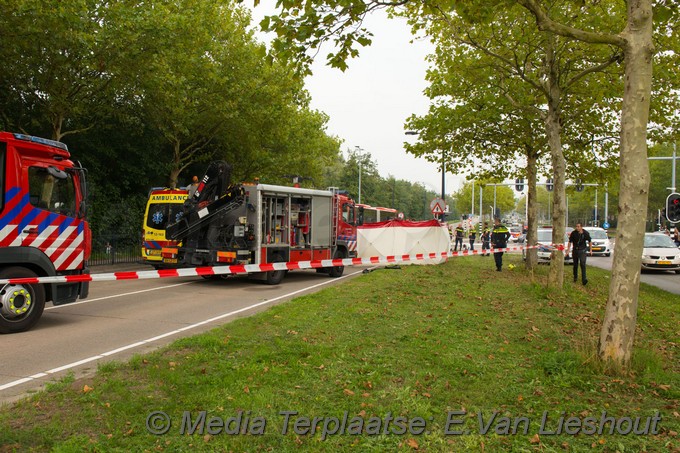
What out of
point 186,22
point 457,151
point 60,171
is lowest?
point 60,171

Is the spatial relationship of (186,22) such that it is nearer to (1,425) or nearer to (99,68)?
(99,68)

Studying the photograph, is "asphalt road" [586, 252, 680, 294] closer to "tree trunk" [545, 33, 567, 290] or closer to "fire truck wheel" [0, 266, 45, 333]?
"tree trunk" [545, 33, 567, 290]

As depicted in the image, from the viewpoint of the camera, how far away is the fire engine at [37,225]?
7.41 m

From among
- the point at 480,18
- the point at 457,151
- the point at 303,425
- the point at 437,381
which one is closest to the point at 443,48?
the point at 457,151

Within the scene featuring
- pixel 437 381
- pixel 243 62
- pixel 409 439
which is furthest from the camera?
pixel 243 62

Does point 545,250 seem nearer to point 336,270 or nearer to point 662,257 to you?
point 662,257

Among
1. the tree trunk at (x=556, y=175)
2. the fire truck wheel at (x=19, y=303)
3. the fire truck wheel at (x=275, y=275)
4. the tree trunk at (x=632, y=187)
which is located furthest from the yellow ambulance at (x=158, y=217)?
the tree trunk at (x=632, y=187)

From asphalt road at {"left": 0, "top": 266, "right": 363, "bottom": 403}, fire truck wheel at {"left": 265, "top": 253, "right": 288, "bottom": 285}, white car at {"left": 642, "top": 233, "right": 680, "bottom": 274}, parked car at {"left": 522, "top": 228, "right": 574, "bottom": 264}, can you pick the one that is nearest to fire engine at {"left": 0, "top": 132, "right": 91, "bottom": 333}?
asphalt road at {"left": 0, "top": 266, "right": 363, "bottom": 403}

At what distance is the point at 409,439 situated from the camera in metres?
3.70

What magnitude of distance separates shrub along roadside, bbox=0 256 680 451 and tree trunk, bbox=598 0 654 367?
397 mm

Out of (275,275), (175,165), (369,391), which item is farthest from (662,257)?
(175,165)

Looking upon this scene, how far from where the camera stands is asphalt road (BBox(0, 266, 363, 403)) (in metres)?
5.84

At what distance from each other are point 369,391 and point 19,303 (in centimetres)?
590

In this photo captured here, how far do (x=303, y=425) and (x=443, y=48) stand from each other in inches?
541
